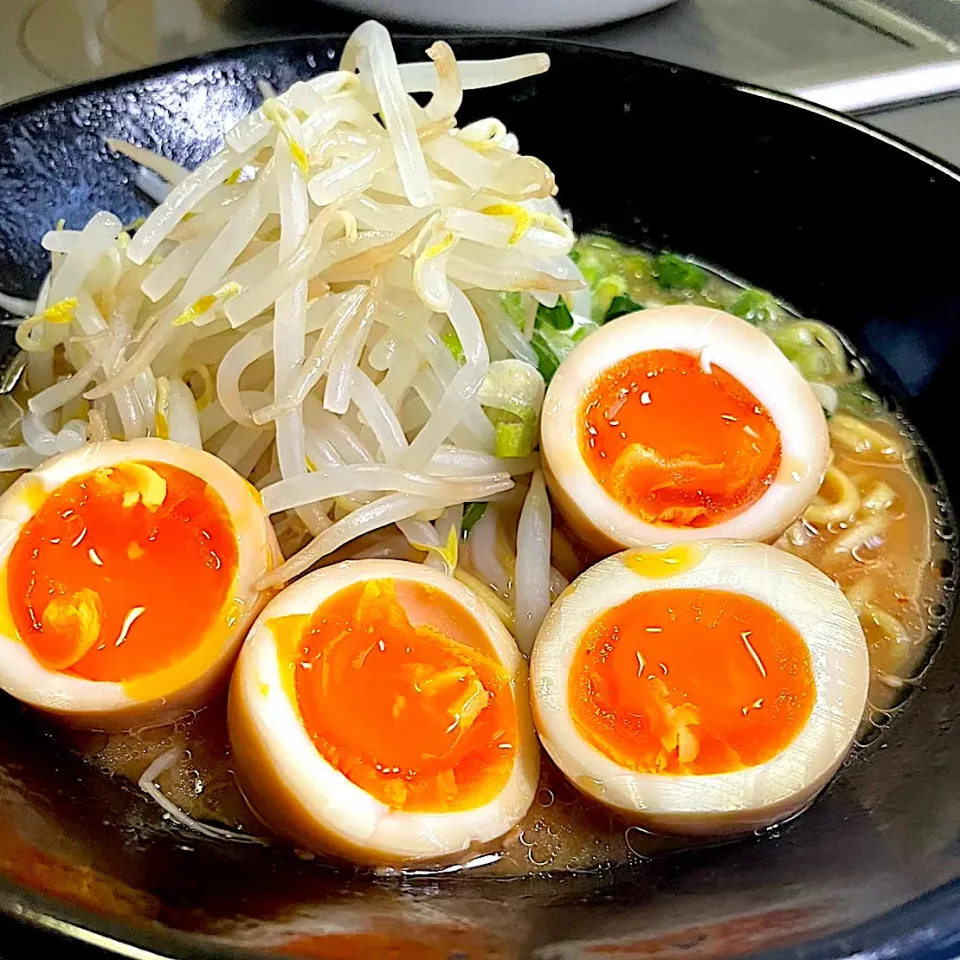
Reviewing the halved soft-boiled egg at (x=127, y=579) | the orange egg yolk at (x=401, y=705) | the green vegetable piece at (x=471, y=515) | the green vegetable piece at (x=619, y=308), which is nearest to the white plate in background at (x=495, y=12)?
the green vegetable piece at (x=619, y=308)

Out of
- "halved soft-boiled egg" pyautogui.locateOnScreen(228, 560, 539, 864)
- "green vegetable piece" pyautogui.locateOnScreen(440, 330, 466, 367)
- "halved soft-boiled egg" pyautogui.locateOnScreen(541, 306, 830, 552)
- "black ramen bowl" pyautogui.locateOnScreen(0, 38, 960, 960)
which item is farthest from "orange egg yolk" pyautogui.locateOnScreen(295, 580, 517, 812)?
"green vegetable piece" pyautogui.locateOnScreen(440, 330, 466, 367)

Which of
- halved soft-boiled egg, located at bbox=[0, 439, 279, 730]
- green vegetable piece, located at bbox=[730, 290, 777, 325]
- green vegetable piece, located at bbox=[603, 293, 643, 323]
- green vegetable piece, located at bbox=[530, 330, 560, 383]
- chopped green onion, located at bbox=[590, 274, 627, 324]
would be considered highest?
halved soft-boiled egg, located at bbox=[0, 439, 279, 730]

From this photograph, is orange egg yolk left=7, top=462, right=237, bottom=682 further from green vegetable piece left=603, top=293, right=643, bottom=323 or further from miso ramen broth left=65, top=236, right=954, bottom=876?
green vegetable piece left=603, top=293, right=643, bottom=323

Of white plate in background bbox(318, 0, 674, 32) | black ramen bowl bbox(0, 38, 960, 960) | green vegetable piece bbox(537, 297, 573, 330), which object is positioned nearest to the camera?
black ramen bowl bbox(0, 38, 960, 960)

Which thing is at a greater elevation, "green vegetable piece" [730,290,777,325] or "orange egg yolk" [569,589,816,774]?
"orange egg yolk" [569,589,816,774]

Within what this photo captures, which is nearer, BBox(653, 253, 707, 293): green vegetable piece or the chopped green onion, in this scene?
the chopped green onion


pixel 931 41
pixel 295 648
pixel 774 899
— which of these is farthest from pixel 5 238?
pixel 931 41

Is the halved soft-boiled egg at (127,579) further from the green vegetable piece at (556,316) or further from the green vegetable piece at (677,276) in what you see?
the green vegetable piece at (677,276)
